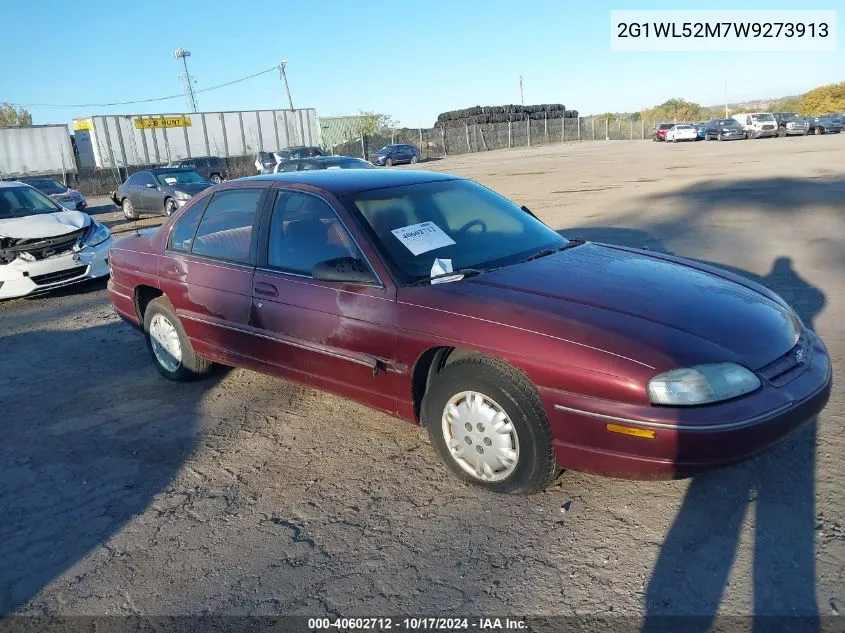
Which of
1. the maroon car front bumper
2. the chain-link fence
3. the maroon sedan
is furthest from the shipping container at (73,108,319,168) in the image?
the maroon car front bumper

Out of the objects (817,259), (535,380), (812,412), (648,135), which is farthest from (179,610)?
(648,135)

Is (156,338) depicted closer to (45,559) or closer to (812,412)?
Result: (45,559)

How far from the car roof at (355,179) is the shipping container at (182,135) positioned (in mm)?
38076

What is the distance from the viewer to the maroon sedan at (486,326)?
2967 millimetres

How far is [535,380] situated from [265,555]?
1417mm

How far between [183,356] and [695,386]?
3699 millimetres

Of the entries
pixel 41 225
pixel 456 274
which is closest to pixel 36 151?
pixel 41 225

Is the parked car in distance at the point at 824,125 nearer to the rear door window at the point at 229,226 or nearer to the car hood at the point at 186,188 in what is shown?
the car hood at the point at 186,188

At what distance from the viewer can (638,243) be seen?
9.64 m

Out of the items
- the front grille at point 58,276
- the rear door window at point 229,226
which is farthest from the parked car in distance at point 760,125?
the rear door window at point 229,226

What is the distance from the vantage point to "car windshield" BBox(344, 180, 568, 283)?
3906mm

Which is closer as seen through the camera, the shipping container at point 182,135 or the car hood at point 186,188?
the car hood at point 186,188

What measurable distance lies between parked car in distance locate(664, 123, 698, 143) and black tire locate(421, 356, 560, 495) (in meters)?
51.0

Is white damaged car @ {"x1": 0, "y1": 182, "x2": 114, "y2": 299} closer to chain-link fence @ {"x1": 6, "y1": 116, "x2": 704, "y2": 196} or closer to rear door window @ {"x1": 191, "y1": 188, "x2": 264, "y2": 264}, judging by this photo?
rear door window @ {"x1": 191, "y1": 188, "x2": 264, "y2": 264}
